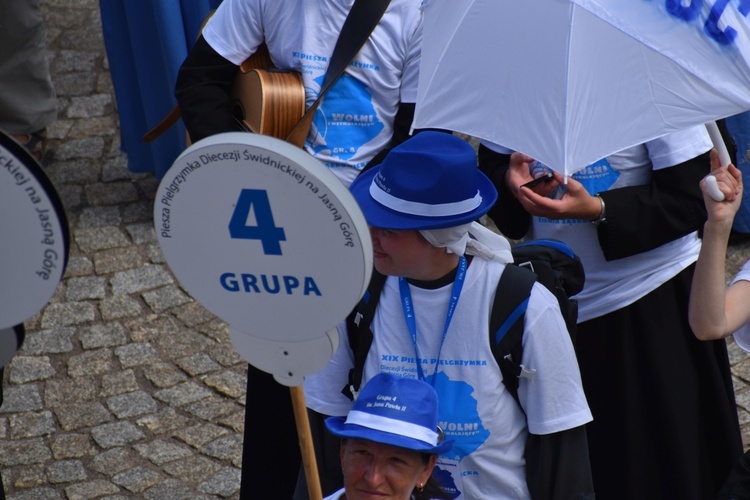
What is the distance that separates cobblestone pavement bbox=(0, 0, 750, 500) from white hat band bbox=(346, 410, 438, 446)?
198 cm

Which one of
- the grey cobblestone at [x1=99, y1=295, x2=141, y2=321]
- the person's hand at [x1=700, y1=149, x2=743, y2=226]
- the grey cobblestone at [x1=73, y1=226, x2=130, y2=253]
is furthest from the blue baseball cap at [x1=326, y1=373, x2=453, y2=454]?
the grey cobblestone at [x1=73, y1=226, x2=130, y2=253]

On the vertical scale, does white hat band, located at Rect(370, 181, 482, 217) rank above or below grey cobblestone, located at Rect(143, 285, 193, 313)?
above

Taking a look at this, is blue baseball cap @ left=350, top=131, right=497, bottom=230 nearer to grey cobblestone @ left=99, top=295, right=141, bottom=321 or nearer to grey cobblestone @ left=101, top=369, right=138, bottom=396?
grey cobblestone @ left=101, top=369, right=138, bottom=396

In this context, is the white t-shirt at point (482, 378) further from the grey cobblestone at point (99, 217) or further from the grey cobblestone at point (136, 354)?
the grey cobblestone at point (99, 217)

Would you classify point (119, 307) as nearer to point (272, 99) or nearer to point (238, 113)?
point (238, 113)

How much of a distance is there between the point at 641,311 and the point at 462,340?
34.9 inches

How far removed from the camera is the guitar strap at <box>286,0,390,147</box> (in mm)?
3320

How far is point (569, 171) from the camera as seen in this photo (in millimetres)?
2637

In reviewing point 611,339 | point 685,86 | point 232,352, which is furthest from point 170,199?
point 232,352

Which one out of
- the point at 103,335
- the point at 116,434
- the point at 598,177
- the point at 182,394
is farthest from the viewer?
the point at 103,335

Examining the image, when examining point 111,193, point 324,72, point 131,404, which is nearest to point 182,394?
point 131,404

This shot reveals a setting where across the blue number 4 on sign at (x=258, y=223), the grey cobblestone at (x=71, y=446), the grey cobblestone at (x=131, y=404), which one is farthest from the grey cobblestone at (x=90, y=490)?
the blue number 4 on sign at (x=258, y=223)

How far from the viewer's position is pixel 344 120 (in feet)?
11.2

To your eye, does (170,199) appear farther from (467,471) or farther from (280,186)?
(467,471)
